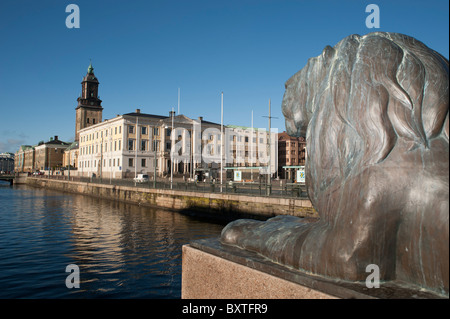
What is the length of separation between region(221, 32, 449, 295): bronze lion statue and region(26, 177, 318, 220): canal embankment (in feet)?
45.9

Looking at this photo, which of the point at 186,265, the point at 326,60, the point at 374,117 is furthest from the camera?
the point at 186,265

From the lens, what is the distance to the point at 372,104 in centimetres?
241

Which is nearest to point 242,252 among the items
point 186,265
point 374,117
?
point 186,265

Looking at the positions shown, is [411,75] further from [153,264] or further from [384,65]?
[153,264]

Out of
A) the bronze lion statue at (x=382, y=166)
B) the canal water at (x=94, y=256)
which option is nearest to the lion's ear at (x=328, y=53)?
the bronze lion statue at (x=382, y=166)

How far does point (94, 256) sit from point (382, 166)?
10464mm

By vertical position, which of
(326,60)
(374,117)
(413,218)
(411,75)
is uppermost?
(326,60)

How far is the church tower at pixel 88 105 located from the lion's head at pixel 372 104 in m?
109

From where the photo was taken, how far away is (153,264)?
9977mm

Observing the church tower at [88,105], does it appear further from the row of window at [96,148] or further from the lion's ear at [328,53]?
the lion's ear at [328,53]

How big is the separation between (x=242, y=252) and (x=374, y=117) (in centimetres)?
182

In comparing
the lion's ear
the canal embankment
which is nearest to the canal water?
the canal embankment

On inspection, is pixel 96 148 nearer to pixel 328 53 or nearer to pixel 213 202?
pixel 213 202

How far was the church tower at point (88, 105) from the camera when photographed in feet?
336
